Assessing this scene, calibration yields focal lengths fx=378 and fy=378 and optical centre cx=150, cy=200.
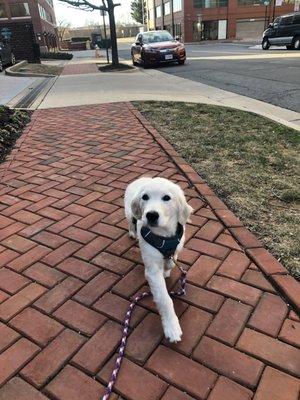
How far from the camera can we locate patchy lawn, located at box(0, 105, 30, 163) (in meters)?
5.85

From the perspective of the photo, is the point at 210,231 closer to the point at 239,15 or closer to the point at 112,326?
the point at 112,326

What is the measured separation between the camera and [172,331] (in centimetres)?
218

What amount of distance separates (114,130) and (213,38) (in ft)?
182

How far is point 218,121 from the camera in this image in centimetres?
658

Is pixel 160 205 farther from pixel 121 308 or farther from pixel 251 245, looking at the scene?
pixel 251 245

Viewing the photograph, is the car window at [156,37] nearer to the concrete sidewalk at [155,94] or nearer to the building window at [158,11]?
the concrete sidewalk at [155,94]

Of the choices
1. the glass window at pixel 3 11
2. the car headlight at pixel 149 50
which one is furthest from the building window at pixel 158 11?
the car headlight at pixel 149 50

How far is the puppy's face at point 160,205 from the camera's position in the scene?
2154mm

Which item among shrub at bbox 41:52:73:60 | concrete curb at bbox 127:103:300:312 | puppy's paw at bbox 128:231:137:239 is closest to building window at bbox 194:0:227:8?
shrub at bbox 41:52:73:60

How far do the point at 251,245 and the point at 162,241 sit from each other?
1022 mm

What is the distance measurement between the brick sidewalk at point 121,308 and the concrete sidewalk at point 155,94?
3.85 meters

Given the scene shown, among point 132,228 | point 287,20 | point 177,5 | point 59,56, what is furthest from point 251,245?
point 177,5

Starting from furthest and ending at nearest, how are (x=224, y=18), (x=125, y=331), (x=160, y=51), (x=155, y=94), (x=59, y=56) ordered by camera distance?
1. (x=224, y=18)
2. (x=59, y=56)
3. (x=160, y=51)
4. (x=155, y=94)
5. (x=125, y=331)

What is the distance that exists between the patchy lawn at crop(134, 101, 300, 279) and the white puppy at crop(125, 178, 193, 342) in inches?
38.3
